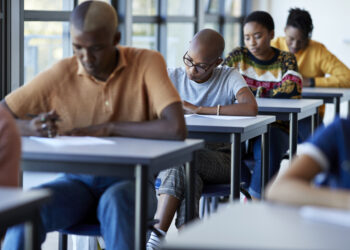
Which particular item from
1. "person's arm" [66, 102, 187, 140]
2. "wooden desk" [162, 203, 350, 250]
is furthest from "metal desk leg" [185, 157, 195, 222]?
"wooden desk" [162, 203, 350, 250]

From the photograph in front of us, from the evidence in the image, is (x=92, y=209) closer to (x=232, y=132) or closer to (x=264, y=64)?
(x=232, y=132)

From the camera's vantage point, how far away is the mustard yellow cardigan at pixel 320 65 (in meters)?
5.70

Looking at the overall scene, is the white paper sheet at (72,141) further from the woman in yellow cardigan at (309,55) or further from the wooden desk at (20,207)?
the woman in yellow cardigan at (309,55)

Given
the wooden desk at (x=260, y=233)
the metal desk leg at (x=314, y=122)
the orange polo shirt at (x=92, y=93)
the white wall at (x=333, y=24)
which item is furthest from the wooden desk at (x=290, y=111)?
the white wall at (x=333, y=24)

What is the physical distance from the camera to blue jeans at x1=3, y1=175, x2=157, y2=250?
2270 millimetres

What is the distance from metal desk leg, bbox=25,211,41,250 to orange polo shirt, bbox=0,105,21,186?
0.18 meters

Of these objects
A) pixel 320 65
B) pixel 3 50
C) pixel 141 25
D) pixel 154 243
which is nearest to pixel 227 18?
pixel 141 25

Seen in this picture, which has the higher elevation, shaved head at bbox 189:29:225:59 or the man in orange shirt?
shaved head at bbox 189:29:225:59

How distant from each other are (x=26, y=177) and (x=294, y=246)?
4.15 metres

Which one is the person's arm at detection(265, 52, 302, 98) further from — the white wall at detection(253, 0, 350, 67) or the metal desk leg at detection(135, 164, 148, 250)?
the white wall at detection(253, 0, 350, 67)

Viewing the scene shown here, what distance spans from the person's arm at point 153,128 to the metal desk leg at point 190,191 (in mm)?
125

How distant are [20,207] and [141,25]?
519 centimetres

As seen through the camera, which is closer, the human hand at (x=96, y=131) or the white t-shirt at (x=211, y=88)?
the human hand at (x=96, y=131)

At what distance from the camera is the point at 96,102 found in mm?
2631
